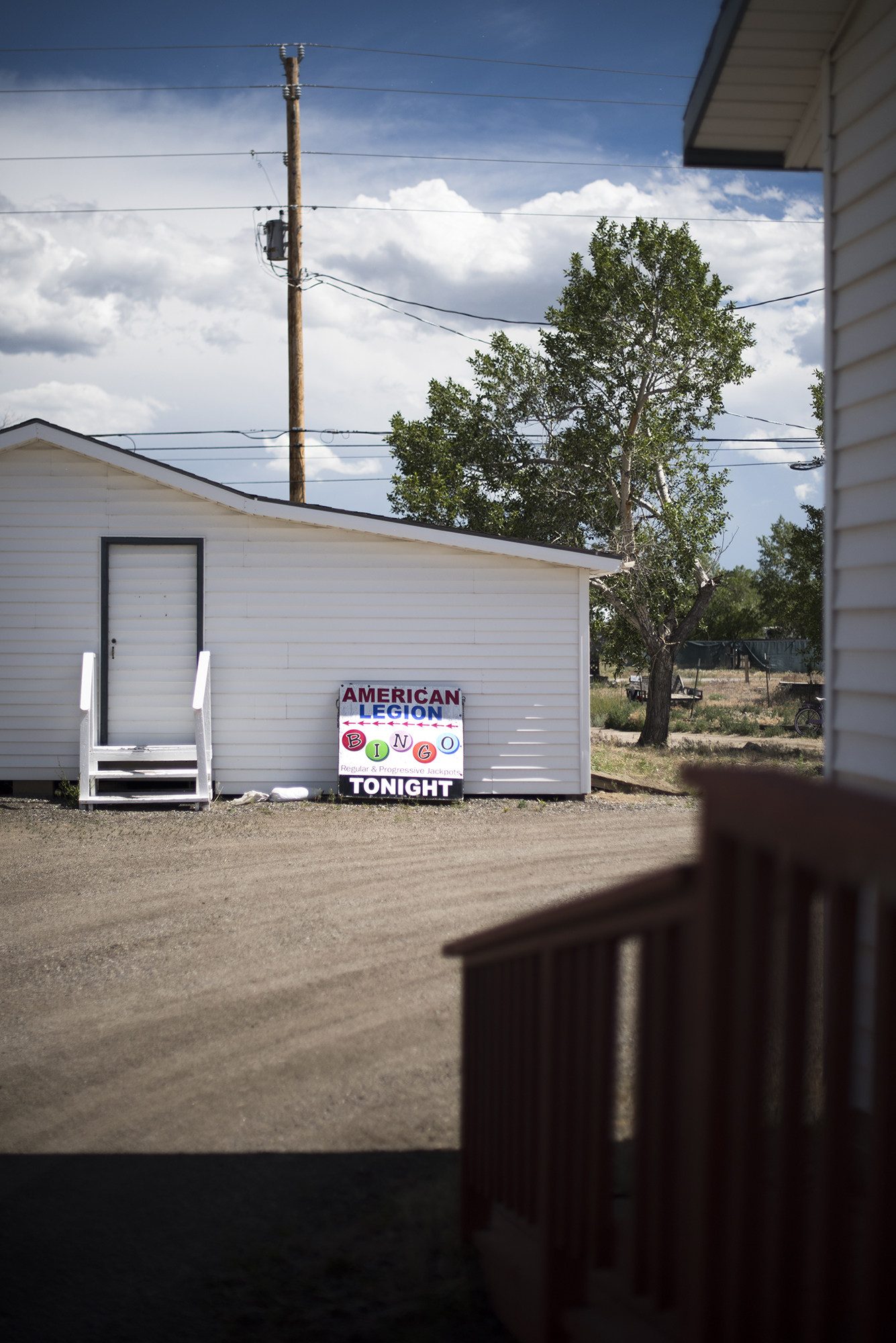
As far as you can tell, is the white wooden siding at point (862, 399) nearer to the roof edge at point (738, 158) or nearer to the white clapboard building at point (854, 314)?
the white clapboard building at point (854, 314)

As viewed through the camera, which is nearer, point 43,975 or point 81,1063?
point 81,1063

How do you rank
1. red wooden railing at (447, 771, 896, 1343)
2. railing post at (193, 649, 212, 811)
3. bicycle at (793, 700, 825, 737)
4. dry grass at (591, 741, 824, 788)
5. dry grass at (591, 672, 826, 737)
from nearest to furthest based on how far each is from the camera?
red wooden railing at (447, 771, 896, 1343), railing post at (193, 649, 212, 811), dry grass at (591, 741, 824, 788), bicycle at (793, 700, 825, 737), dry grass at (591, 672, 826, 737)

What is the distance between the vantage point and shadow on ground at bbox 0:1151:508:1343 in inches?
101

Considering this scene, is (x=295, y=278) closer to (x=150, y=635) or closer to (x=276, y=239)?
(x=276, y=239)

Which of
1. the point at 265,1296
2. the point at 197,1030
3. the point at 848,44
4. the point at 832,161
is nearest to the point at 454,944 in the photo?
the point at 265,1296

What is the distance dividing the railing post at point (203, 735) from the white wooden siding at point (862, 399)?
8.31m

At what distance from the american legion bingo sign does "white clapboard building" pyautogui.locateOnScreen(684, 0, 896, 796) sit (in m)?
7.76

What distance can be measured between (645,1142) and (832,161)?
350cm

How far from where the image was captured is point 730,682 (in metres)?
39.9

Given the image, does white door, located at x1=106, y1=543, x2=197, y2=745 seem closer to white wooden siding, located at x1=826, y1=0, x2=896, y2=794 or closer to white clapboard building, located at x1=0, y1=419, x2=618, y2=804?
white clapboard building, located at x1=0, y1=419, x2=618, y2=804

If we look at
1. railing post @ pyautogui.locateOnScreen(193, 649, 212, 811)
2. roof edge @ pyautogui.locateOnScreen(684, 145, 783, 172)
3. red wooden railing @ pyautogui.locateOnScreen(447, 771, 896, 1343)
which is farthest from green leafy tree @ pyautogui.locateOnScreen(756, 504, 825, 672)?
red wooden railing @ pyautogui.locateOnScreen(447, 771, 896, 1343)

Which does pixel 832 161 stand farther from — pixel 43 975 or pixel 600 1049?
pixel 43 975

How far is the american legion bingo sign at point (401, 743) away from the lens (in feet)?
36.5

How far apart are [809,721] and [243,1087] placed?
18.0 meters
